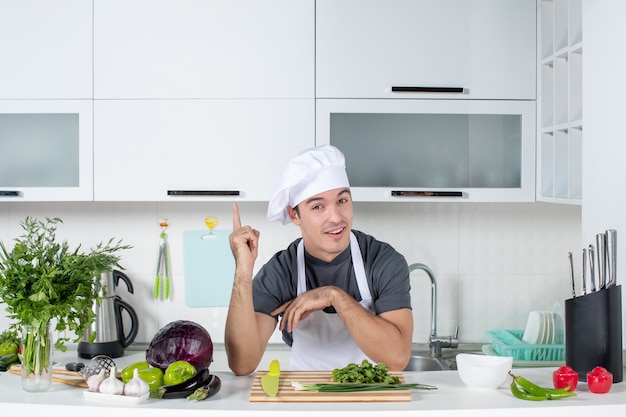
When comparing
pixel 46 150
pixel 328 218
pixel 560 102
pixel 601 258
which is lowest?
pixel 601 258

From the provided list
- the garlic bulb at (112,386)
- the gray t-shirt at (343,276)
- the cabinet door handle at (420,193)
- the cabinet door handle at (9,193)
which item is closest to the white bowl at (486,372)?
the gray t-shirt at (343,276)

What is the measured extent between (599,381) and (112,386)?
3.69 feet

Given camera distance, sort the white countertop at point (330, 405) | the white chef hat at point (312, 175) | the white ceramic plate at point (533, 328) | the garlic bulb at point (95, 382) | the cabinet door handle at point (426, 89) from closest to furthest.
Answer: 1. the white countertop at point (330, 405)
2. the garlic bulb at point (95, 382)
3. the white chef hat at point (312, 175)
4. the cabinet door handle at point (426, 89)
5. the white ceramic plate at point (533, 328)

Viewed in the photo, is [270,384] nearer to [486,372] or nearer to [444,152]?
[486,372]

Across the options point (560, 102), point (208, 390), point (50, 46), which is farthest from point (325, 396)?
point (50, 46)

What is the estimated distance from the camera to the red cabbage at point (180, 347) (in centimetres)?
180

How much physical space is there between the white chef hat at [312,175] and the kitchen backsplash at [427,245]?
0.99m

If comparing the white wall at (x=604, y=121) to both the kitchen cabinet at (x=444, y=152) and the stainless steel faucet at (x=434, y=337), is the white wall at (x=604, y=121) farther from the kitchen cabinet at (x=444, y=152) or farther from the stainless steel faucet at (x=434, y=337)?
the stainless steel faucet at (x=434, y=337)

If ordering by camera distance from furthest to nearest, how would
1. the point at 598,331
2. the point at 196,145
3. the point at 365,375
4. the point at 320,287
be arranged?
the point at 196,145
the point at 320,287
the point at 598,331
the point at 365,375

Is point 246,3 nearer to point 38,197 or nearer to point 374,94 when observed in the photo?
point 374,94

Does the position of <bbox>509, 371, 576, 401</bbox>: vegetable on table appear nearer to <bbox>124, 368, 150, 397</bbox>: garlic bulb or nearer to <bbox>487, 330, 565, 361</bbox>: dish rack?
<bbox>124, 368, 150, 397</bbox>: garlic bulb

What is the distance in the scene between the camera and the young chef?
2027mm

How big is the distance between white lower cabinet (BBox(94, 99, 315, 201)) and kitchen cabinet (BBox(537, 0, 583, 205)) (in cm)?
87

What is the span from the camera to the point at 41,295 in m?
1.69
